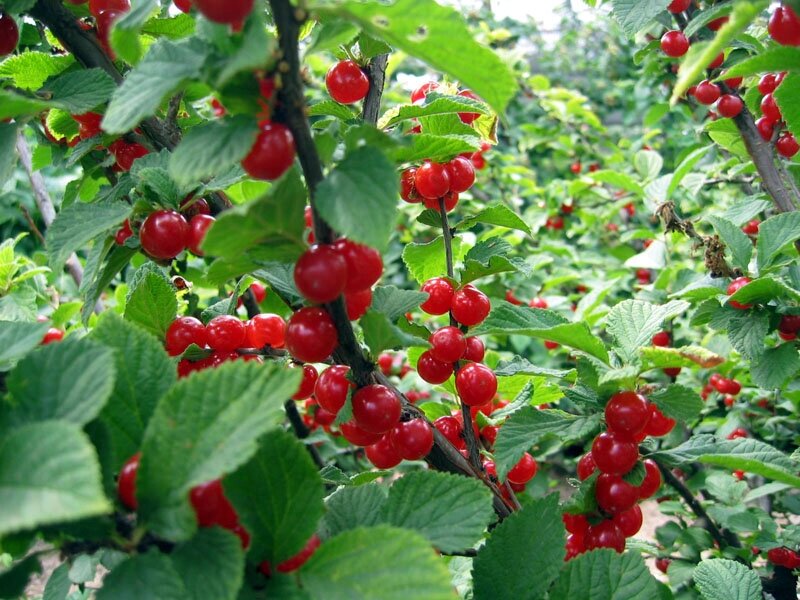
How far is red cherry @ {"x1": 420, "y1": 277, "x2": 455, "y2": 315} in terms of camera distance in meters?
1.14

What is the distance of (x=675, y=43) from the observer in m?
1.73

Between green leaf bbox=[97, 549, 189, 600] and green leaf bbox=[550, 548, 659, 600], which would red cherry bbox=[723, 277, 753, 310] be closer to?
Answer: green leaf bbox=[550, 548, 659, 600]

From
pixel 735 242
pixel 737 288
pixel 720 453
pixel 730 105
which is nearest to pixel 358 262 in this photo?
pixel 720 453

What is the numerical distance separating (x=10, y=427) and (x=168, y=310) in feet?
1.44

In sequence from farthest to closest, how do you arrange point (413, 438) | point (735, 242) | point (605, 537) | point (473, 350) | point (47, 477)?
1. point (735, 242)
2. point (473, 350)
3. point (605, 537)
4. point (413, 438)
5. point (47, 477)

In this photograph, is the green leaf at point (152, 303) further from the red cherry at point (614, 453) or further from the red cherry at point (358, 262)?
the red cherry at point (614, 453)

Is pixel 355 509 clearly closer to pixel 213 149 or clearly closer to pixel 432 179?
pixel 213 149

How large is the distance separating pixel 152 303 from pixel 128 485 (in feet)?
1.42

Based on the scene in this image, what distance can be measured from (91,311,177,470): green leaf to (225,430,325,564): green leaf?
12cm

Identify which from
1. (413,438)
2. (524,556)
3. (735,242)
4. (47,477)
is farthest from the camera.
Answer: (735,242)

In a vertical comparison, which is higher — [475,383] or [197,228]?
[197,228]

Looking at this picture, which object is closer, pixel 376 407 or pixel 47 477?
pixel 47 477

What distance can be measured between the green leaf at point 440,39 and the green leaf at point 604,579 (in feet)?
1.82

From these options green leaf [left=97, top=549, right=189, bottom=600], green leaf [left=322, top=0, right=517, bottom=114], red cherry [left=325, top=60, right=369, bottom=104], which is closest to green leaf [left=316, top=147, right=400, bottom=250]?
green leaf [left=322, top=0, right=517, bottom=114]
